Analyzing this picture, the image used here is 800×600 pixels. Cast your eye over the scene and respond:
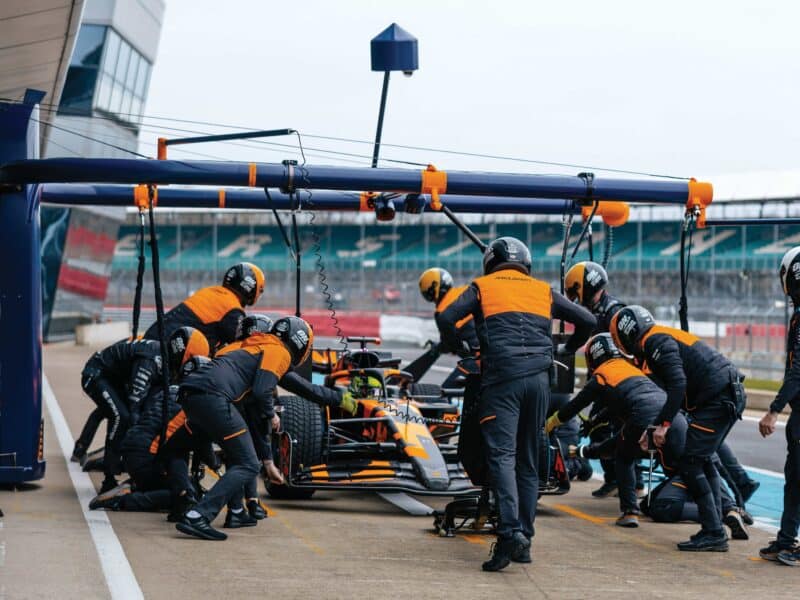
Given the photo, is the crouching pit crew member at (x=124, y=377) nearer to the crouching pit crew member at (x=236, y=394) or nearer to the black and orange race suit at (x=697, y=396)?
the crouching pit crew member at (x=236, y=394)

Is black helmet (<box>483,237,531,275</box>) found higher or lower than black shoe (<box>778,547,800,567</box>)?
higher

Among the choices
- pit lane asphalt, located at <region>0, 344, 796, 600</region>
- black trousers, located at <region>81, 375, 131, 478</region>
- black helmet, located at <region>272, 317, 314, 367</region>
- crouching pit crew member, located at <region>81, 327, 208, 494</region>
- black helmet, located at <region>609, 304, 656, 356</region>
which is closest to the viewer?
pit lane asphalt, located at <region>0, 344, 796, 600</region>

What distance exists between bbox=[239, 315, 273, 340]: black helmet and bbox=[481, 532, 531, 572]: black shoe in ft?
8.97

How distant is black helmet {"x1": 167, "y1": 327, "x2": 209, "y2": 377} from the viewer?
959 cm

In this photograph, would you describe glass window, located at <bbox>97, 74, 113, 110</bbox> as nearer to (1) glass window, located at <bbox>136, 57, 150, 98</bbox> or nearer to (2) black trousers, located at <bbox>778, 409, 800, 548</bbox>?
(1) glass window, located at <bbox>136, 57, 150, 98</bbox>

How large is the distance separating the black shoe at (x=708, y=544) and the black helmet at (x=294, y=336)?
269 centimetres

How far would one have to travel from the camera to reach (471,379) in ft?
27.9

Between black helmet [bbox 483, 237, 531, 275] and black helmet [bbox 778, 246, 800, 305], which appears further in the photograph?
black helmet [bbox 778, 246, 800, 305]

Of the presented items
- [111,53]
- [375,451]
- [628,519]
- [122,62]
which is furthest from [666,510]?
[122,62]

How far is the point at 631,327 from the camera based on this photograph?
855cm

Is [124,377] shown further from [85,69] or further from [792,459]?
[85,69]

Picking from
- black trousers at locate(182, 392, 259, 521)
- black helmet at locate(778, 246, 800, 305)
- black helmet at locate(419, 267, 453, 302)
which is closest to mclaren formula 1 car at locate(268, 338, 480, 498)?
black trousers at locate(182, 392, 259, 521)

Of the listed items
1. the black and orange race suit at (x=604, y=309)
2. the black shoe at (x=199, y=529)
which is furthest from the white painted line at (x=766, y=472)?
the black shoe at (x=199, y=529)

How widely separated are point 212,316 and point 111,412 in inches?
50.8
